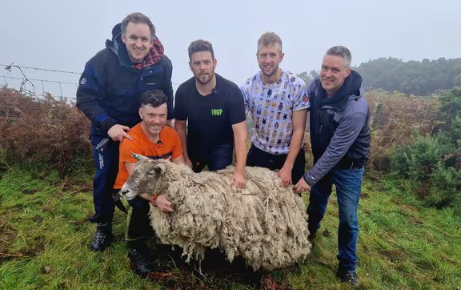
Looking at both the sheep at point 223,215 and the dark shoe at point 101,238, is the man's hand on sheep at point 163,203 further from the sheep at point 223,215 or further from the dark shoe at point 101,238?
the dark shoe at point 101,238

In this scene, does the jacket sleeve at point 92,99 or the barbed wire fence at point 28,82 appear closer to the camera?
the jacket sleeve at point 92,99

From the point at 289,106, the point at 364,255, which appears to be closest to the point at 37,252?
the point at 289,106

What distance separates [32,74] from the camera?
32.9ft

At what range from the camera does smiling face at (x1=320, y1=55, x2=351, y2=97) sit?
145 inches

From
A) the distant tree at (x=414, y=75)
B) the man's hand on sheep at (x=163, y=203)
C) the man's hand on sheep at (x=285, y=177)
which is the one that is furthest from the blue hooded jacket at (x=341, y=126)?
the distant tree at (x=414, y=75)

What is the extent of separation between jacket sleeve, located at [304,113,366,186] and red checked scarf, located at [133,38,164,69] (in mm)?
2594

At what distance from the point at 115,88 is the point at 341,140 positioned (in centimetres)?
300

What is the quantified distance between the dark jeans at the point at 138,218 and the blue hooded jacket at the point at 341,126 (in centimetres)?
216

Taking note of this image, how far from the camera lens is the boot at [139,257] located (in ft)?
12.5

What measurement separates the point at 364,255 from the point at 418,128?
7.00m

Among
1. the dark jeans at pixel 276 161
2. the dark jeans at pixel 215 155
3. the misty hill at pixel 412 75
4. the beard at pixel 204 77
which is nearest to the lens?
the beard at pixel 204 77

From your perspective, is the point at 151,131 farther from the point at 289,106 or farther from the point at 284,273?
the point at 284,273

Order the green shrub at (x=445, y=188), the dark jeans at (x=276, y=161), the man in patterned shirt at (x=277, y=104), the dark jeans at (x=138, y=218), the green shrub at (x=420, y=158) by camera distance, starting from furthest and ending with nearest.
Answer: the green shrub at (x=420, y=158) < the green shrub at (x=445, y=188) < the dark jeans at (x=276, y=161) < the man in patterned shirt at (x=277, y=104) < the dark jeans at (x=138, y=218)

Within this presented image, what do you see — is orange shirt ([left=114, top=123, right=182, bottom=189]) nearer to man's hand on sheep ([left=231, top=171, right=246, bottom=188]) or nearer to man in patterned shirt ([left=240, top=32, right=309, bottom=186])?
man's hand on sheep ([left=231, top=171, right=246, bottom=188])
